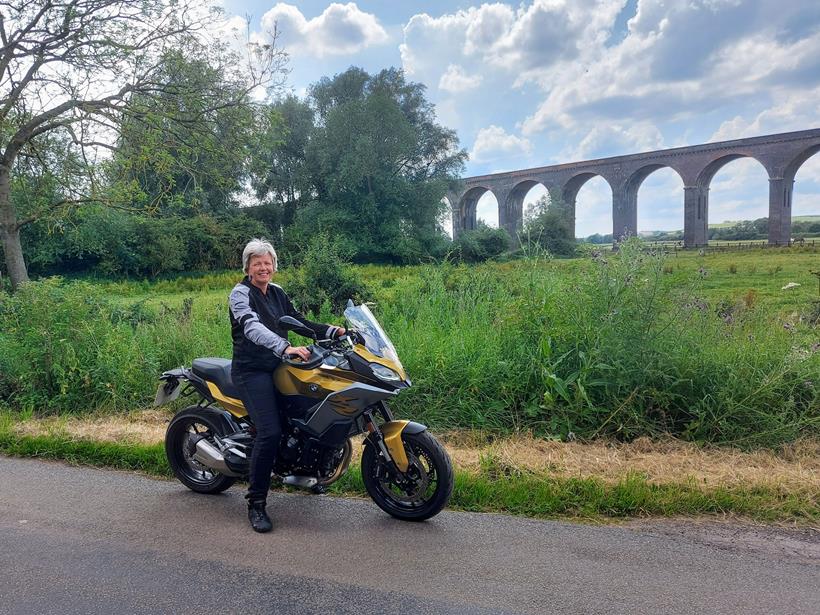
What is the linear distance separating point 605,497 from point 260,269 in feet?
9.11

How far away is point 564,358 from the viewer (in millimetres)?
5781

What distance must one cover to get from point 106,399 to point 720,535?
6.21m

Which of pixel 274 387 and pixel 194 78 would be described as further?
pixel 194 78

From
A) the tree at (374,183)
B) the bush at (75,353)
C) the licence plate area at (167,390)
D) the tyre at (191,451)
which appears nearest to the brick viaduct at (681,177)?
the tree at (374,183)

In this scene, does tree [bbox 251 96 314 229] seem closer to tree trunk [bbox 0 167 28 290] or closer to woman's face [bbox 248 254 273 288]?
tree trunk [bbox 0 167 28 290]

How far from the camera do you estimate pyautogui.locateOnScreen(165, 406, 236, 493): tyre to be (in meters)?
4.38

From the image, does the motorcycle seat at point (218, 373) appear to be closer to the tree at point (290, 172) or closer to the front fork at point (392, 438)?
the front fork at point (392, 438)

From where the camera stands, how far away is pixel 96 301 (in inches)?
326

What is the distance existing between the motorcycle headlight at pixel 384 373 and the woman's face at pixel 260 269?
38.2 inches

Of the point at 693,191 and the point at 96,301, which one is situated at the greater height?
the point at 693,191

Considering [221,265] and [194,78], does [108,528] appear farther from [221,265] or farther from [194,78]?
[221,265]

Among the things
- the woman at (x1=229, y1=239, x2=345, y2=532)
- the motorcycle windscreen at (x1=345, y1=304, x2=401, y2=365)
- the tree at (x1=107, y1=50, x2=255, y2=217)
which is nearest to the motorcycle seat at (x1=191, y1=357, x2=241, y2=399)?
the woman at (x1=229, y1=239, x2=345, y2=532)

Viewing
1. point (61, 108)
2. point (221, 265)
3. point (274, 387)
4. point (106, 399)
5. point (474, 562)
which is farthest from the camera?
point (221, 265)

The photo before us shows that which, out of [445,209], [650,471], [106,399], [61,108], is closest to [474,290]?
[650,471]
